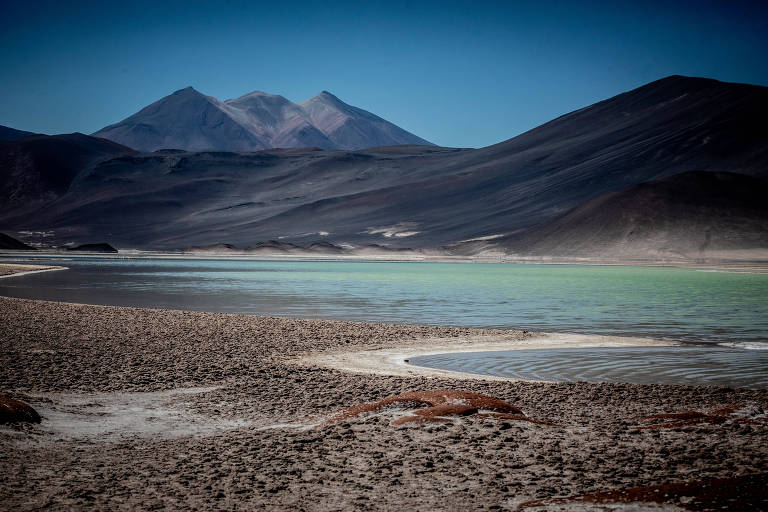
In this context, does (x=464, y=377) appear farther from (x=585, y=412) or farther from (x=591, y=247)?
(x=591, y=247)

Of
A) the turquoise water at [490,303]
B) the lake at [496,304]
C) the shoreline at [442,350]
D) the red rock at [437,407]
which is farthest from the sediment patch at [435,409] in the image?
the turquoise water at [490,303]

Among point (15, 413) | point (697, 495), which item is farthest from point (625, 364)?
point (15, 413)

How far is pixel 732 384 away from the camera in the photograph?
11047 mm

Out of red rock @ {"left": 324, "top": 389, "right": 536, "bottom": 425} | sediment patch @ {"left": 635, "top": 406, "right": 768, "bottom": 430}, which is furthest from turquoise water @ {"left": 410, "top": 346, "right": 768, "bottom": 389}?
red rock @ {"left": 324, "top": 389, "right": 536, "bottom": 425}

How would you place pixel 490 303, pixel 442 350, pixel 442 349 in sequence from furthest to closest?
1. pixel 490 303
2. pixel 442 349
3. pixel 442 350

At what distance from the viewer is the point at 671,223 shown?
88625 millimetres

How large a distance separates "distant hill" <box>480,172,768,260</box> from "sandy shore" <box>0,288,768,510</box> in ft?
254

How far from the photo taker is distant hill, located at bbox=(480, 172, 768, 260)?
272ft

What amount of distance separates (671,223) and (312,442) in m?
88.8

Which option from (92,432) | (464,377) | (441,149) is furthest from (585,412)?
(441,149)

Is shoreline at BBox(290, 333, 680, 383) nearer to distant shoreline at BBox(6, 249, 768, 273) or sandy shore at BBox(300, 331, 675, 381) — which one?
sandy shore at BBox(300, 331, 675, 381)

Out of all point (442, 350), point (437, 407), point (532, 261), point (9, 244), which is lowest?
point (442, 350)

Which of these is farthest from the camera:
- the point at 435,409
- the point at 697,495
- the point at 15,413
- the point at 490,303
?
the point at 490,303

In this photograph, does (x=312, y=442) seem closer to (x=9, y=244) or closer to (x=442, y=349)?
(x=442, y=349)
